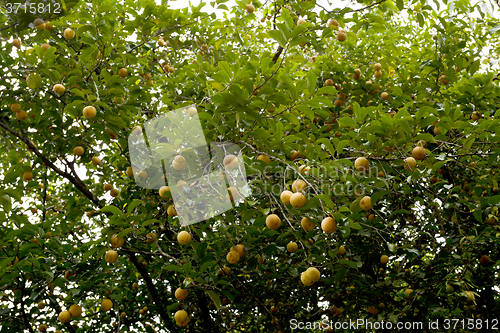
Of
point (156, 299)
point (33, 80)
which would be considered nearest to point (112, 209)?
point (33, 80)

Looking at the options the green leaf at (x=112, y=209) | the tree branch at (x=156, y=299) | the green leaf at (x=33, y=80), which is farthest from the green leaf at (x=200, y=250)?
the green leaf at (x=33, y=80)

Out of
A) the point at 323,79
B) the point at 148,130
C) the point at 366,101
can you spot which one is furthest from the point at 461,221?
the point at 148,130

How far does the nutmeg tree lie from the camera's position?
2090 millimetres

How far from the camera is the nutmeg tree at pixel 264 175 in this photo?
209cm

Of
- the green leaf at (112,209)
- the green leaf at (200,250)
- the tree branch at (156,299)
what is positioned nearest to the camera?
the green leaf at (112,209)

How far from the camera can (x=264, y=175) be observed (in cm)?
207

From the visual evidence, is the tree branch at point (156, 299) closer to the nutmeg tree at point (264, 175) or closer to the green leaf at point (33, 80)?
the nutmeg tree at point (264, 175)

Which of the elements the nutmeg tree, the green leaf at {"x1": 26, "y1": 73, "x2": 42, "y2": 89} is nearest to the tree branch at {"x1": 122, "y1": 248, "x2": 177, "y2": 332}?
the nutmeg tree

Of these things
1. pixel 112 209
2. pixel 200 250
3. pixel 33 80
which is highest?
pixel 33 80

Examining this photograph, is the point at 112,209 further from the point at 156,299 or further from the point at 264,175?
the point at 156,299

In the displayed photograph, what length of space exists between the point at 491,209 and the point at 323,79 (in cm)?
190

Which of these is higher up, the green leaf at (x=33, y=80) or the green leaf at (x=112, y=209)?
the green leaf at (x=33, y=80)

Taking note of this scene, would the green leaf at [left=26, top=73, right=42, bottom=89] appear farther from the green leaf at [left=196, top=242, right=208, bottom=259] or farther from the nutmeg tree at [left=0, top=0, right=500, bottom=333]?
the green leaf at [left=196, top=242, right=208, bottom=259]

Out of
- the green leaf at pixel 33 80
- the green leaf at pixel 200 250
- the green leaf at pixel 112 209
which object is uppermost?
Answer: the green leaf at pixel 33 80
